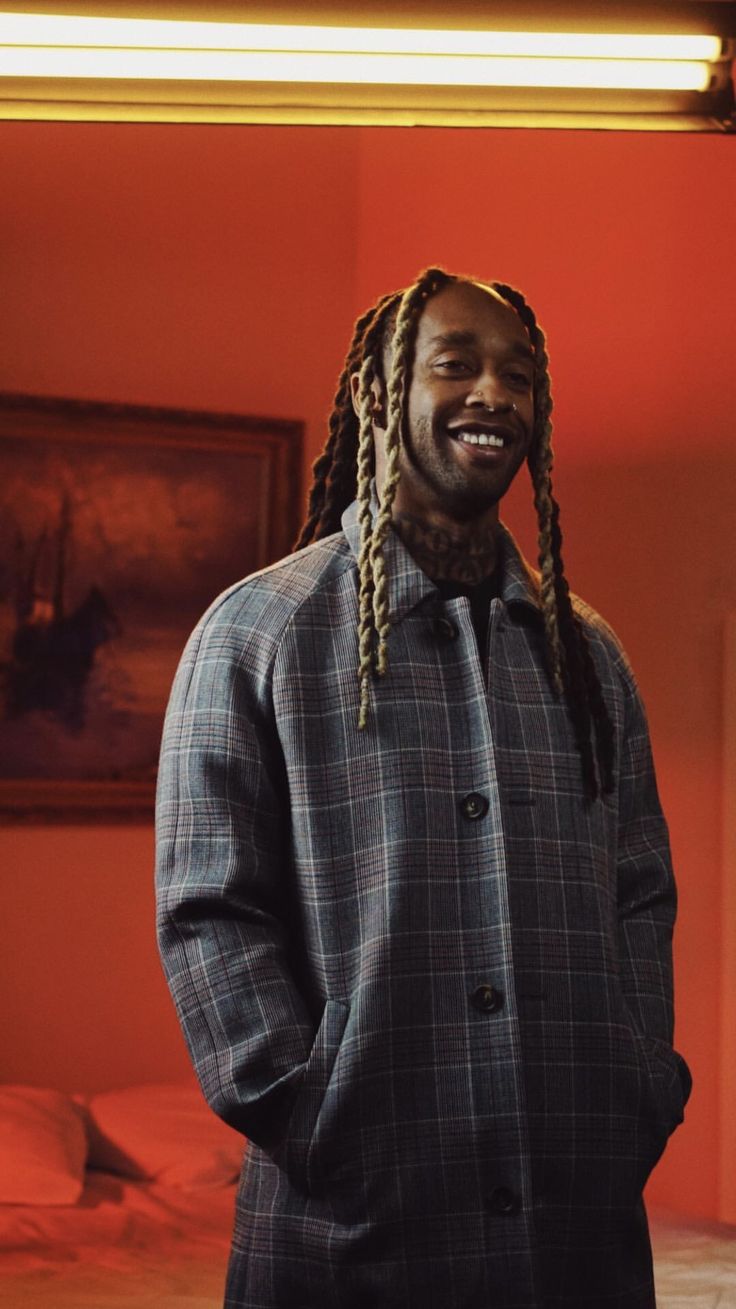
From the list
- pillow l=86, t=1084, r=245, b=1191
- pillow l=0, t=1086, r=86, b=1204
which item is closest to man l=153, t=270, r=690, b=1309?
pillow l=0, t=1086, r=86, b=1204

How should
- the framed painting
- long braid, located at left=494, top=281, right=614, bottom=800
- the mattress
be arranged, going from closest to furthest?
long braid, located at left=494, top=281, right=614, bottom=800 → the mattress → the framed painting

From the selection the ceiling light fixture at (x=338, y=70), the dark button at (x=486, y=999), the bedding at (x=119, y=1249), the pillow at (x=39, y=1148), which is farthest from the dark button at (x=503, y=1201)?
the pillow at (x=39, y=1148)

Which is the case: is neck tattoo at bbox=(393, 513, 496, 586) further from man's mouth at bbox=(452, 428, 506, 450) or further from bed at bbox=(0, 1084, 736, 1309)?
bed at bbox=(0, 1084, 736, 1309)

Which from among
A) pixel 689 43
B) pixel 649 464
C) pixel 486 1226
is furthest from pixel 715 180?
pixel 486 1226

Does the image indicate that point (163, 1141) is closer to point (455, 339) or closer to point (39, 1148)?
point (39, 1148)

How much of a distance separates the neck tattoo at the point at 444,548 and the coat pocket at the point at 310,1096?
547 mm

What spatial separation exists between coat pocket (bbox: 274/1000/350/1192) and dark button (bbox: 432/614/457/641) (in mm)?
450

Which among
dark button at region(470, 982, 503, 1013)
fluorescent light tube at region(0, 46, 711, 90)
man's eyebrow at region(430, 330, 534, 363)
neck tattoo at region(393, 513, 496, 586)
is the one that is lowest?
dark button at region(470, 982, 503, 1013)

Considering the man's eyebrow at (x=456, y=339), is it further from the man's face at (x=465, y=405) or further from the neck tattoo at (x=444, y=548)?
the neck tattoo at (x=444, y=548)

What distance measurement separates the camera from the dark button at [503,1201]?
1.62 meters

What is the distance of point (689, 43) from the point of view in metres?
1.69

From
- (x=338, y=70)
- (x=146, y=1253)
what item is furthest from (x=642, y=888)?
(x=146, y=1253)

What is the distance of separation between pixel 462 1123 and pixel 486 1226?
109 millimetres

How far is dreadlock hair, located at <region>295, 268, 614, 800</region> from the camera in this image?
5.85 feet
